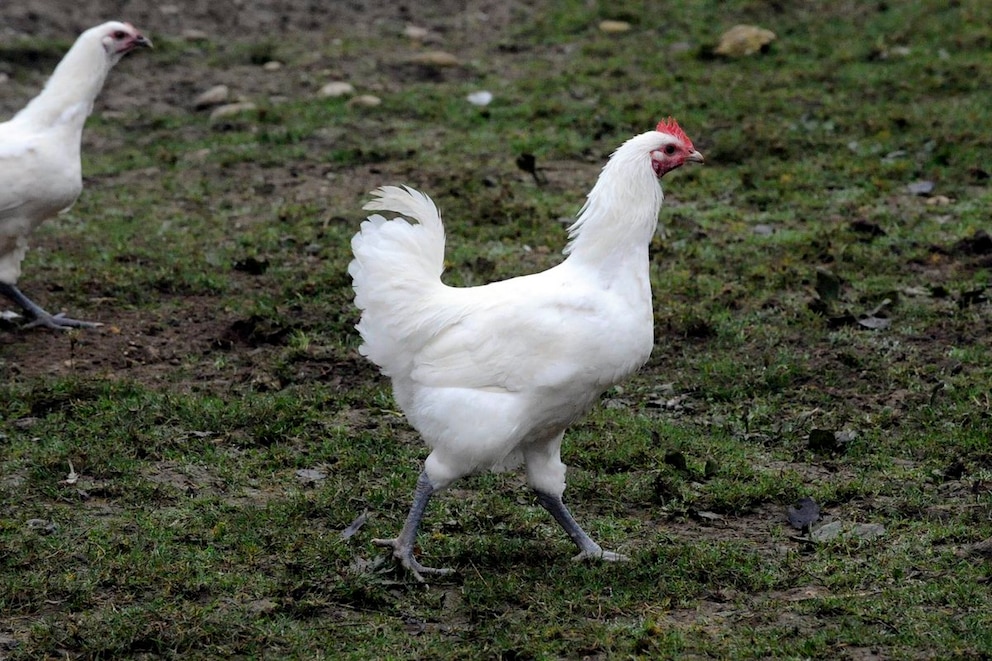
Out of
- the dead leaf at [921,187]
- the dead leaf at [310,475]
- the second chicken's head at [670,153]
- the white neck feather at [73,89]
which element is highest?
the second chicken's head at [670,153]

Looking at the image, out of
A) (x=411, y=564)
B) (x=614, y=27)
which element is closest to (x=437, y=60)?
(x=614, y=27)

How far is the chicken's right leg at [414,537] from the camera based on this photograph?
494 cm

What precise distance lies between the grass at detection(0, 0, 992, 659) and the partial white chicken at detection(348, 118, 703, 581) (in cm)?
47

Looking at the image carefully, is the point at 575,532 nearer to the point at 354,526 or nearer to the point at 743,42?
the point at 354,526

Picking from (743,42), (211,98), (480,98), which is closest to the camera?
(480,98)

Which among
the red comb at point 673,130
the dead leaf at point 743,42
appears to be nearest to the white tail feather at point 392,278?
the red comb at point 673,130

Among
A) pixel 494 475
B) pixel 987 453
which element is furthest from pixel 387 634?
pixel 987 453

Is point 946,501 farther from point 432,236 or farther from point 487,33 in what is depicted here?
point 487,33

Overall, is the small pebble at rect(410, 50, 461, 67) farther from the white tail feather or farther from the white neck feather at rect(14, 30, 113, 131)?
the white tail feather

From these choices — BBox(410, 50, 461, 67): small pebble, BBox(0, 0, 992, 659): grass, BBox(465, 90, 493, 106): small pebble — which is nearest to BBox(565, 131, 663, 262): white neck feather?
BBox(0, 0, 992, 659): grass

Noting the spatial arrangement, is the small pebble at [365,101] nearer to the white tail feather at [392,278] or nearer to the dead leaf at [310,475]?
the dead leaf at [310,475]

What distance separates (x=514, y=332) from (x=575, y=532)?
89cm

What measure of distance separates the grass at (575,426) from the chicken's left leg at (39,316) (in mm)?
145

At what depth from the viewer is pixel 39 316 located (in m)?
7.54
